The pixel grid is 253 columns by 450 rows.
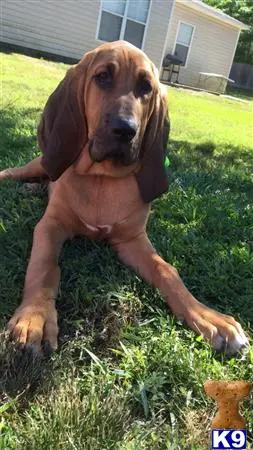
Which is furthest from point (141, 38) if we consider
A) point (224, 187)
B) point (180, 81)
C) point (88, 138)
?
point (88, 138)

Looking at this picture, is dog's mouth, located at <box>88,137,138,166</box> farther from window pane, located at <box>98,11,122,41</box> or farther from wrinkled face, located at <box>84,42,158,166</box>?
window pane, located at <box>98,11,122,41</box>

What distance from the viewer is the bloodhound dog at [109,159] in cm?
298

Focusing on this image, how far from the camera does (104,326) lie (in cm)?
267

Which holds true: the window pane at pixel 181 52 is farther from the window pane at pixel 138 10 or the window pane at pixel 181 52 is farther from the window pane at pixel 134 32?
the window pane at pixel 138 10

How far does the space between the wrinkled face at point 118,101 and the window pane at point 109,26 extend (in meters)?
15.6

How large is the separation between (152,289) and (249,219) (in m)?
1.69

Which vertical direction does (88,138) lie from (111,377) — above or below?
above

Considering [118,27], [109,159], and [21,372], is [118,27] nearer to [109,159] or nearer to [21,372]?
A: [109,159]

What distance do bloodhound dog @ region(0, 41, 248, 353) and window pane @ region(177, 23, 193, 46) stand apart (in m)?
21.2

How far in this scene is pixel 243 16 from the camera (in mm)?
33719

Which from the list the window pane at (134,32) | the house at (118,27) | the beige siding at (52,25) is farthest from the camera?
the window pane at (134,32)

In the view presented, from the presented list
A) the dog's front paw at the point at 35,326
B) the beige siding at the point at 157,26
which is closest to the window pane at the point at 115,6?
the beige siding at the point at 157,26

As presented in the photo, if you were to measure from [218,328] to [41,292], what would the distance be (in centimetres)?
88

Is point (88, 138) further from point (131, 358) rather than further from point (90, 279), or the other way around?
point (131, 358)
